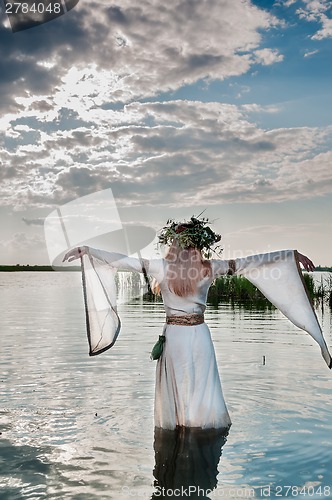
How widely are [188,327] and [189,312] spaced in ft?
0.61

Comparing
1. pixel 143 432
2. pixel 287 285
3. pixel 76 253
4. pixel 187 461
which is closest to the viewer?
pixel 187 461

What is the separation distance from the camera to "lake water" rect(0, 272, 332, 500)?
20.0 ft

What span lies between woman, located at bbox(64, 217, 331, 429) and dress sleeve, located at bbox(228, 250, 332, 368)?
0.04ft

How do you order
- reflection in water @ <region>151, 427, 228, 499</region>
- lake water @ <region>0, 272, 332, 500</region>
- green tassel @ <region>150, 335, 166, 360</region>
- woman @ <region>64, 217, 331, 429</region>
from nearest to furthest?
reflection in water @ <region>151, 427, 228, 499</region> < lake water @ <region>0, 272, 332, 500</region> < woman @ <region>64, 217, 331, 429</region> < green tassel @ <region>150, 335, 166, 360</region>

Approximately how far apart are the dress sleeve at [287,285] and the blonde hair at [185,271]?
0.59m

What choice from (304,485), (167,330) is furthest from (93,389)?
(304,485)

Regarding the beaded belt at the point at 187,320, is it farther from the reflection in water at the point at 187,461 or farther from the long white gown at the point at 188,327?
the reflection in water at the point at 187,461

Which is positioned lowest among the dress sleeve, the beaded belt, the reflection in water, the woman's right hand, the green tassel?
the reflection in water

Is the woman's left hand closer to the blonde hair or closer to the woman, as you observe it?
the woman

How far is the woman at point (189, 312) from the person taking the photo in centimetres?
773

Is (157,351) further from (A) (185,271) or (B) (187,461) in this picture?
(B) (187,461)

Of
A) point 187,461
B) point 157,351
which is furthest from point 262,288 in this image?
point 187,461

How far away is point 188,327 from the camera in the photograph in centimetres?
788

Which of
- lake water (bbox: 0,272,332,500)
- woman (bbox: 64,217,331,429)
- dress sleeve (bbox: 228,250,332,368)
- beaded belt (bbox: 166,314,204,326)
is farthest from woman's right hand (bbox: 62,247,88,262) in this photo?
lake water (bbox: 0,272,332,500)
